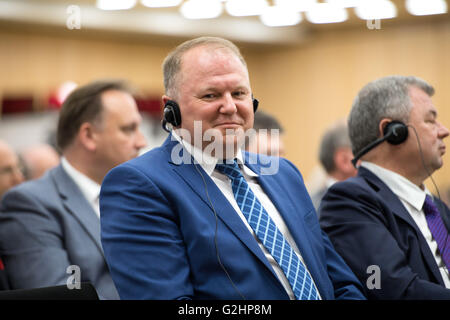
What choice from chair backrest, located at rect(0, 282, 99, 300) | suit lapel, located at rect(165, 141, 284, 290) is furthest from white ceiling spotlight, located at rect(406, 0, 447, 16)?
chair backrest, located at rect(0, 282, 99, 300)

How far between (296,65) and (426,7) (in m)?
2.16

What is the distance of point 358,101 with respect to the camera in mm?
2117

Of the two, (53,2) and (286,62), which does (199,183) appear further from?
(286,62)

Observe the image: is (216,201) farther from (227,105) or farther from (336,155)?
(336,155)

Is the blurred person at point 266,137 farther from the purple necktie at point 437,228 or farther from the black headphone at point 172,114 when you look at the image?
the black headphone at point 172,114

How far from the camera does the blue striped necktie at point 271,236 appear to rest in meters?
1.51

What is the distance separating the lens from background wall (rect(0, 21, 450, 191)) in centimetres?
715

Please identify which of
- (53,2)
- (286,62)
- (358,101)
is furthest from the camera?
(286,62)

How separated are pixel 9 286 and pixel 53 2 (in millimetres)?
5134

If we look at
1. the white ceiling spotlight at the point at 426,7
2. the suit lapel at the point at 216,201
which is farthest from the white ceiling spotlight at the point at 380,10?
the suit lapel at the point at 216,201

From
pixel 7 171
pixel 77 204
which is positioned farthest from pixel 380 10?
pixel 77 204

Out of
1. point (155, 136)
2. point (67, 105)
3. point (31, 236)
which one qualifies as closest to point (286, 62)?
point (155, 136)

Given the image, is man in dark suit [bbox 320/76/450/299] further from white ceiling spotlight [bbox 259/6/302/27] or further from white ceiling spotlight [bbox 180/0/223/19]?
white ceiling spotlight [bbox 259/6/302/27]

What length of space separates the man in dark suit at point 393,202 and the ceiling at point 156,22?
4.96 metres
